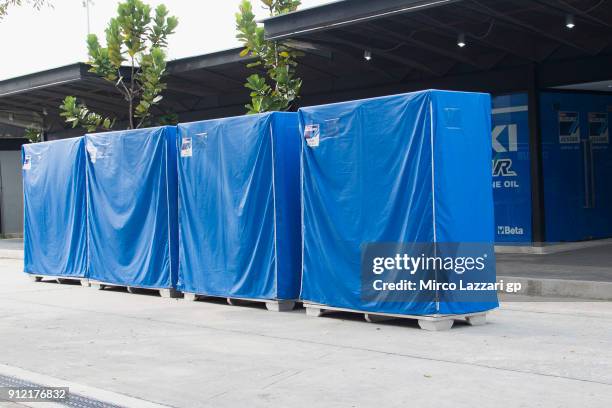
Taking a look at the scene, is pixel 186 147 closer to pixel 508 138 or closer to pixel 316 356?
pixel 316 356

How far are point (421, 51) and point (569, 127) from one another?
3.51 m

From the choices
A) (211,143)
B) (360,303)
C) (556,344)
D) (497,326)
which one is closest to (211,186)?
(211,143)

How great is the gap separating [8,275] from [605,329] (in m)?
13.8

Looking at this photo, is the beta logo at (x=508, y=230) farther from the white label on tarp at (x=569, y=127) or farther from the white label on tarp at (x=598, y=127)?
the white label on tarp at (x=598, y=127)

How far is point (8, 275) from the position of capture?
18.8 meters

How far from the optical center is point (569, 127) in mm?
17609

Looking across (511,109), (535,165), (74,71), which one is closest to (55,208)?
(74,71)

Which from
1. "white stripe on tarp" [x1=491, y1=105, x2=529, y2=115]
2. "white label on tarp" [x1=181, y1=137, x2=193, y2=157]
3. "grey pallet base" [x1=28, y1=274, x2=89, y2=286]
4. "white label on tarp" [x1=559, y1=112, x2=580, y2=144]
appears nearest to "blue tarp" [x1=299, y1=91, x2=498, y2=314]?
"white label on tarp" [x1=181, y1=137, x2=193, y2=157]

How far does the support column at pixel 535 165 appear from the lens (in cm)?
1680

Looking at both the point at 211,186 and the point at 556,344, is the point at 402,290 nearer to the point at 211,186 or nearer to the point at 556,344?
the point at 556,344

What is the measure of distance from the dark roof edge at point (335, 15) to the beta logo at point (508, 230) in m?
5.64

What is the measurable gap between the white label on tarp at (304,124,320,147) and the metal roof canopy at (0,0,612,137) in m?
3.57

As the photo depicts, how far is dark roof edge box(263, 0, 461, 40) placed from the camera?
535 inches

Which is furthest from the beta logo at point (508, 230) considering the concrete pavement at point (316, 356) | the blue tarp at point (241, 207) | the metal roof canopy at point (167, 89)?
the blue tarp at point (241, 207)
